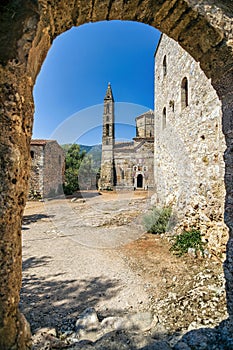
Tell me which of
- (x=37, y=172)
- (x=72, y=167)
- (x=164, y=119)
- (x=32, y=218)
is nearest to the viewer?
(x=164, y=119)

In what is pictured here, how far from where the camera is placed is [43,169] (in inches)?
642

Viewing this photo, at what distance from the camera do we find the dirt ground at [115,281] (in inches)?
118

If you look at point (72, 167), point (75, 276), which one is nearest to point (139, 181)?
point (72, 167)

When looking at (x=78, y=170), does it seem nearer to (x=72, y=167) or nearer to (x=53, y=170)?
(x=72, y=167)

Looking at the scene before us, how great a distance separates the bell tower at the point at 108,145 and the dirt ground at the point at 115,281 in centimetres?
1762

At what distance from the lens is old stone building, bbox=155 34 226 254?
14.8 feet

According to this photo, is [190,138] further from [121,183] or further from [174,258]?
[121,183]

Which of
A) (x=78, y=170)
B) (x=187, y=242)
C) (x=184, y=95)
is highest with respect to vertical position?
(x=184, y=95)

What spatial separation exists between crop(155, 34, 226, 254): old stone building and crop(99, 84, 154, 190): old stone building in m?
14.0

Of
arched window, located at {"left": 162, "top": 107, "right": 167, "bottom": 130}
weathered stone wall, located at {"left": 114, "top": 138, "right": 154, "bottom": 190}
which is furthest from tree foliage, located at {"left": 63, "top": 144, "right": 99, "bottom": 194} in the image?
arched window, located at {"left": 162, "top": 107, "right": 167, "bottom": 130}

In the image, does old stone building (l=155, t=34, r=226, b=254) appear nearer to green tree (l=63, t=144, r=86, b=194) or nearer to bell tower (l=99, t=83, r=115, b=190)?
green tree (l=63, t=144, r=86, b=194)

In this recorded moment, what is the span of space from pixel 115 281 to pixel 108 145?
2237cm

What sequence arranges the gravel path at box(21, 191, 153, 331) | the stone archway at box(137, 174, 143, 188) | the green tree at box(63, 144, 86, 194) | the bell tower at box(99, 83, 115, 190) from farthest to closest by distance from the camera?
the bell tower at box(99, 83, 115, 190) < the stone archway at box(137, 174, 143, 188) < the green tree at box(63, 144, 86, 194) < the gravel path at box(21, 191, 153, 331)

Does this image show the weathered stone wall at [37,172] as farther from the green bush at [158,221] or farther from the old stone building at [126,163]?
the green bush at [158,221]
